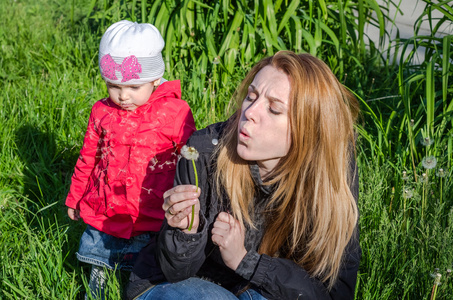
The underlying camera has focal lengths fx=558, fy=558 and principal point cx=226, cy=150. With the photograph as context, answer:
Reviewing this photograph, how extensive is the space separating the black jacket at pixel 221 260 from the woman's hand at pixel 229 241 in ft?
0.08

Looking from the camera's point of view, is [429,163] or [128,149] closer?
[128,149]

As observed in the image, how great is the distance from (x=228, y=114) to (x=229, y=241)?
1.96 feet

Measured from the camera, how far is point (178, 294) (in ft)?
6.01

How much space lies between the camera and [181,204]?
160 centimetres

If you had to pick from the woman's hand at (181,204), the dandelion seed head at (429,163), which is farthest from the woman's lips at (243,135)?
the dandelion seed head at (429,163)

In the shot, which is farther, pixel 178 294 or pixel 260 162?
pixel 260 162

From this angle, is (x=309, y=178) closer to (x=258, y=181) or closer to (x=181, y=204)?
(x=258, y=181)

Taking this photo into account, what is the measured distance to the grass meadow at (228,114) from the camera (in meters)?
2.17

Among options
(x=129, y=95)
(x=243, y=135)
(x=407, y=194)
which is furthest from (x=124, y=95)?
(x=407, y=194)

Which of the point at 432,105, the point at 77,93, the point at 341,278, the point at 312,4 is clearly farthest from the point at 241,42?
the point at 341,278

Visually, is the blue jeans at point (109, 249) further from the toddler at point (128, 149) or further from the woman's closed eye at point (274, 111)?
the woman's closed eye at point (274, 111)

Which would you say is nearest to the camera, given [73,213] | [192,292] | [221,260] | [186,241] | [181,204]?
[181,204]

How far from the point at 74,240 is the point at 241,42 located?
5.09 feet

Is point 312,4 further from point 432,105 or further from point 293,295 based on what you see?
point 293,295
